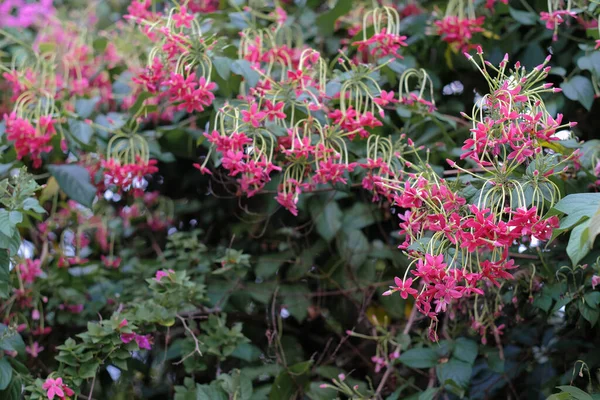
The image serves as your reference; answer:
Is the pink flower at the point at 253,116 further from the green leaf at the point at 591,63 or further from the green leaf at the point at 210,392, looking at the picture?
the green leaf at the point at 591,63

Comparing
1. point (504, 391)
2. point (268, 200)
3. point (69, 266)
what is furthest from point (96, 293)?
point (504, 391)

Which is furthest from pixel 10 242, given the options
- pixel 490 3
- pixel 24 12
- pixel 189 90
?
pixel 24 12

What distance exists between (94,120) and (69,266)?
1.25 ft

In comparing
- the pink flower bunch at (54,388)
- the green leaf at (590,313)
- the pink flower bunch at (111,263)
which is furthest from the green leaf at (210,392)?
the green leaf at (590,313)

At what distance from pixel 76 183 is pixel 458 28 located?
3.00 ft

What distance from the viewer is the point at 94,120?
5.53ft

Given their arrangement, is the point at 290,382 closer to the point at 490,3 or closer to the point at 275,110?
the point at 275,110

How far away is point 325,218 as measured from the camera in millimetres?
1626

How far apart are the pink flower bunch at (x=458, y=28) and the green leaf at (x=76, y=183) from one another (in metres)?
0.85

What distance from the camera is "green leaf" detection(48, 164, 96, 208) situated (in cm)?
156

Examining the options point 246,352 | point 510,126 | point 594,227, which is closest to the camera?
point 594,227

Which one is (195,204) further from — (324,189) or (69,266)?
(324,189)

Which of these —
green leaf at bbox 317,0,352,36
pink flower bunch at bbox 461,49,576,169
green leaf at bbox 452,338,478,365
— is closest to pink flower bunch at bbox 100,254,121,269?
green leaf at bbox 317,0,352,36

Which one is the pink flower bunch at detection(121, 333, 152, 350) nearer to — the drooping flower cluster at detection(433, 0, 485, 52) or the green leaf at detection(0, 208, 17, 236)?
the green leaf at detection(0, 208, 17, 236)
